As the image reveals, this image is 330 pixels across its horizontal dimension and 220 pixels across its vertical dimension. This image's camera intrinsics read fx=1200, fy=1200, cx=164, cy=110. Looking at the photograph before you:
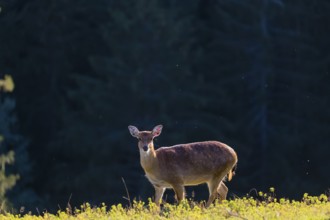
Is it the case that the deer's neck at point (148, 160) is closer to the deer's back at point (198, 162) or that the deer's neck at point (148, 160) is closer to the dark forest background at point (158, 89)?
the deer's back at point (198, 162)

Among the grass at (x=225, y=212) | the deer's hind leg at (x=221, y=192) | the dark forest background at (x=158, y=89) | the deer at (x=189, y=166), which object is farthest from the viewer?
the dark forest background at (x=158, y=89)

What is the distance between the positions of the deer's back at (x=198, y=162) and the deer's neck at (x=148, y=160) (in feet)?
0.27

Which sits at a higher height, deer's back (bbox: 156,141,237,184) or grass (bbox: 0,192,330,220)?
grass (bbox: 0,192,330,220)

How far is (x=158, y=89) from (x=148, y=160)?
2236 cm

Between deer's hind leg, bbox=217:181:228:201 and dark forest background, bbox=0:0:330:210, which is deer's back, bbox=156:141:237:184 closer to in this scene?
deer's hind leg, bbox=217:181:228:201

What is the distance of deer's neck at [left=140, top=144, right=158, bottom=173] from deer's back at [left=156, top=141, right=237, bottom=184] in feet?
0.27

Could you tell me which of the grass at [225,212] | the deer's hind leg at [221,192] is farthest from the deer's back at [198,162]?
the grass at [225,212]

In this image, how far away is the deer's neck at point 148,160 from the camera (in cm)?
1827

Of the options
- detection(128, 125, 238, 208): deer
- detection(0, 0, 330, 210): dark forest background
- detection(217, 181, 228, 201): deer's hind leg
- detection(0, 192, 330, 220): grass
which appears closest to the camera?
detection(0, 192, 330, 220): grass

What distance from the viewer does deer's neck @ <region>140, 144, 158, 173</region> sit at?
59.9 ft

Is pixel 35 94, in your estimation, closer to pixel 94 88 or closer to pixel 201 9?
pixel 94 88

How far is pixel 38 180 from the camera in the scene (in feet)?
138

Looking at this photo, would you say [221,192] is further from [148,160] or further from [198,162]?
[148,160]

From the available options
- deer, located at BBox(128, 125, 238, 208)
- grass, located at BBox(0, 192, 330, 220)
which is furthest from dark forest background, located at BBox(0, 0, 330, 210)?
grass, located at BBox(0, 192, 330, 220)
